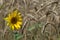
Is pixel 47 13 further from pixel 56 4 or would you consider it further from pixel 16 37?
pixel 16 37

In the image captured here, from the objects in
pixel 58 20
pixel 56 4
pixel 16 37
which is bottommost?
pixel 16 37

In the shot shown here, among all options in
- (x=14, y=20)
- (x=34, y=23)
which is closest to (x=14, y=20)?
(x=14, y=20)

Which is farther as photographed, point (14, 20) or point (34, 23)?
point (34, 23)

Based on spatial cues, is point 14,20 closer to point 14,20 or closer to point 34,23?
point 14,20

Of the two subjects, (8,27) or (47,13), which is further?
(8,27)

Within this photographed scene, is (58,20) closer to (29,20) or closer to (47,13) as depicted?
(47,13)

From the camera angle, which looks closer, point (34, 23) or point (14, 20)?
point (14, 20)

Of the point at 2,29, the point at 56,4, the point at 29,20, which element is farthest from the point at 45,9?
the point at 2,29

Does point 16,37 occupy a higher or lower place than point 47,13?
lower
